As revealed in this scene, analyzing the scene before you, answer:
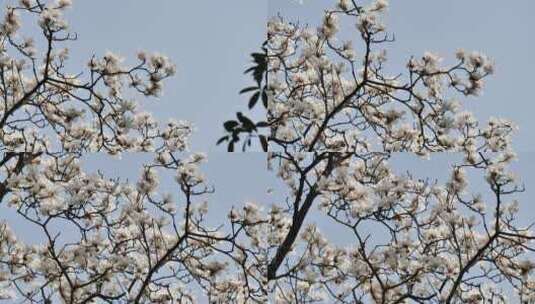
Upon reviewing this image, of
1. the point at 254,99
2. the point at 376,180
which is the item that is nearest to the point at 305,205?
the point at 376,180

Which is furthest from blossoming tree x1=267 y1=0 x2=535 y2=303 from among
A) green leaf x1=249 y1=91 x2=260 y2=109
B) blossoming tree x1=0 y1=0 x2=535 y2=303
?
green leaf x1=249 y1=91 x2=260 y2=109

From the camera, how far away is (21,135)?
2.09 meters

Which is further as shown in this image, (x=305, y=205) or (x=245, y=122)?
(x=305, y=205)

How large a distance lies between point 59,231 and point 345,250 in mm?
738

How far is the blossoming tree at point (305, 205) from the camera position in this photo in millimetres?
1824

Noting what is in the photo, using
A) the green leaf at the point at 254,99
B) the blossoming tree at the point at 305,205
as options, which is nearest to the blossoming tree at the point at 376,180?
the blossoming tree at the point at 305,205

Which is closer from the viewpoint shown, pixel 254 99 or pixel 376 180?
pixel 254 99

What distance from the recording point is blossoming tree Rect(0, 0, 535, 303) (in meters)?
1.82

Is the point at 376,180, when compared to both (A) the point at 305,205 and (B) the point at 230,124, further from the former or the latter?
(B) the point at 230,124

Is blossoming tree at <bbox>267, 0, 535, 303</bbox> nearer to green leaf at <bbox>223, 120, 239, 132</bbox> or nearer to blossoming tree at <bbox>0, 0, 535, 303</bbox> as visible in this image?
blossoming tree at <bbox>0, 0, 535, 303</bbox>

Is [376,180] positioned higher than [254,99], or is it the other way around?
[376,180]

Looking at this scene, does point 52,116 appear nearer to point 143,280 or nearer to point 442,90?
point 143,280

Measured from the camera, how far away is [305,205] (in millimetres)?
1869

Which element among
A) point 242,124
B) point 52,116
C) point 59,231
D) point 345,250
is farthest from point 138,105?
point 242,124
